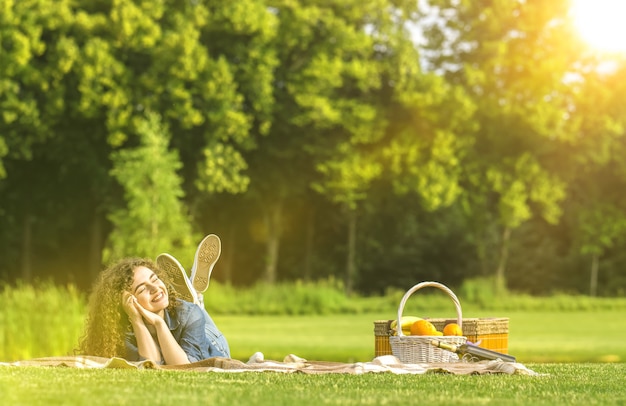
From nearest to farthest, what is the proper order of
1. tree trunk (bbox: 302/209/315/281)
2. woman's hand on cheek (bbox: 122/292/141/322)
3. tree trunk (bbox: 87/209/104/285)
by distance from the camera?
woman's hand on cheek (bbox: 122/292/141/322) → tree trunk (bbox: 87/209/104/285) → tree trunk (bbox: 302/209/315/281)

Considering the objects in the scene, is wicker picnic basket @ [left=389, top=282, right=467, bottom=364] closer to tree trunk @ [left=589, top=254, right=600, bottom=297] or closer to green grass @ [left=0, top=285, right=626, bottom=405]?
green grass @ [left=0, top=285, right=626, bottom=405]

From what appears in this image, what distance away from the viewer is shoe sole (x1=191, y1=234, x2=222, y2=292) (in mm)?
9955

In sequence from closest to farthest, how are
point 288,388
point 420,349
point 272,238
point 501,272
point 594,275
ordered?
point 288,388 → point 420,349 → point 272,238 → point 501,272 → point 594,275

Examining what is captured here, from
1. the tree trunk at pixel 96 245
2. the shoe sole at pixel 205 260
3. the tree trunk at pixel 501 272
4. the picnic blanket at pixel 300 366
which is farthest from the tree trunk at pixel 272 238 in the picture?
the picnic blanket at pixel 300 366

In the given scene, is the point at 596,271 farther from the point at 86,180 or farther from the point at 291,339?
the point at 291,339

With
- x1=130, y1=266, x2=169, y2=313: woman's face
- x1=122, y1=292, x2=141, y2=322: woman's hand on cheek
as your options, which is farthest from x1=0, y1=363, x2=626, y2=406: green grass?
x1=130, y1=266, x2=169, y2=313: woman's face

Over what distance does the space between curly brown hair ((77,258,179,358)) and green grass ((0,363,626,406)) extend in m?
0.84

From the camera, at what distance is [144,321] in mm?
8398

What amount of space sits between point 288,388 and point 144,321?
83.9 inches

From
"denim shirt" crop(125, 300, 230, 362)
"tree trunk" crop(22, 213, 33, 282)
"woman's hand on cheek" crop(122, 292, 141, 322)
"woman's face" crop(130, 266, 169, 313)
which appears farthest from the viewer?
"tree trunk" crop(22, 213, 33, 282)

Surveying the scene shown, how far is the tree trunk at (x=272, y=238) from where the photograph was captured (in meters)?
35.6

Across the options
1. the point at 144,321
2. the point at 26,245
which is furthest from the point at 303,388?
the point at 26,245

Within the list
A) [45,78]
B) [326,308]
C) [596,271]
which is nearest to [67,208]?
[45,78]

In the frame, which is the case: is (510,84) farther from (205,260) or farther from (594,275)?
(205,260)
